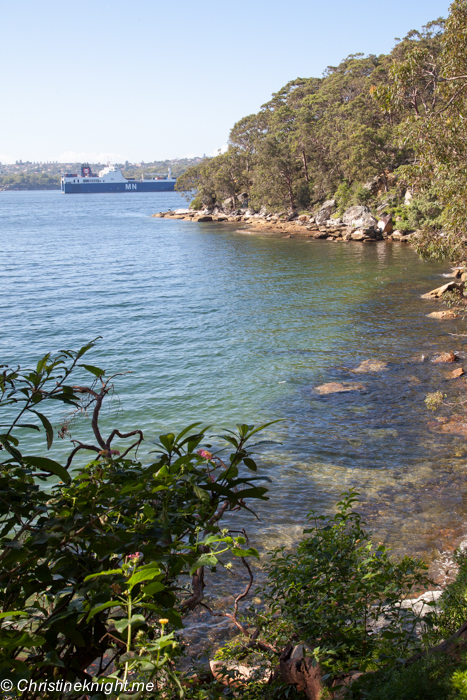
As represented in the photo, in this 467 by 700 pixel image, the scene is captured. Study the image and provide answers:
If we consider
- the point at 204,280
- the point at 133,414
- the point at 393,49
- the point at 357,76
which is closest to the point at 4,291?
the point at 204,280

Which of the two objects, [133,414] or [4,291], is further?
[4,291]

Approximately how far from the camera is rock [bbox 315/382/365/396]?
1455 centimetres

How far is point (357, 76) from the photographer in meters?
78.1

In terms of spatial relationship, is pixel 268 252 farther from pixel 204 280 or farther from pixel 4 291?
pixel 4 291

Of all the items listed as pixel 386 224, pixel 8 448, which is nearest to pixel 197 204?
pixel 386 224

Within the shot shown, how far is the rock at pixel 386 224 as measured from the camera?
155 feet

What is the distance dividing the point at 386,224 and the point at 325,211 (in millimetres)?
11737

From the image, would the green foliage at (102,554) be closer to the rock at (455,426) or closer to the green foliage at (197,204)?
the rock at (455,426)

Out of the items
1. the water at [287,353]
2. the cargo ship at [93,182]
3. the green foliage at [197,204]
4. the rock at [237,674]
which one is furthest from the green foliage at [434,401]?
the cargo ship at [93,182]

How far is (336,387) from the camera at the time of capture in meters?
14.8

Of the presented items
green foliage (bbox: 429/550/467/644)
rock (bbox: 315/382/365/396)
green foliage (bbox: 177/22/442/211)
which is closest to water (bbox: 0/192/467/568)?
rock (bbox: 315/382/365/396)

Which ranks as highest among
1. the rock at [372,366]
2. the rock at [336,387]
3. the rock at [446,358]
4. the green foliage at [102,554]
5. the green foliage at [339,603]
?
the green foliage at [102,554]

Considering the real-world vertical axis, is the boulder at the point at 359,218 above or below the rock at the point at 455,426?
above

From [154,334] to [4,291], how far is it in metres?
14.9
